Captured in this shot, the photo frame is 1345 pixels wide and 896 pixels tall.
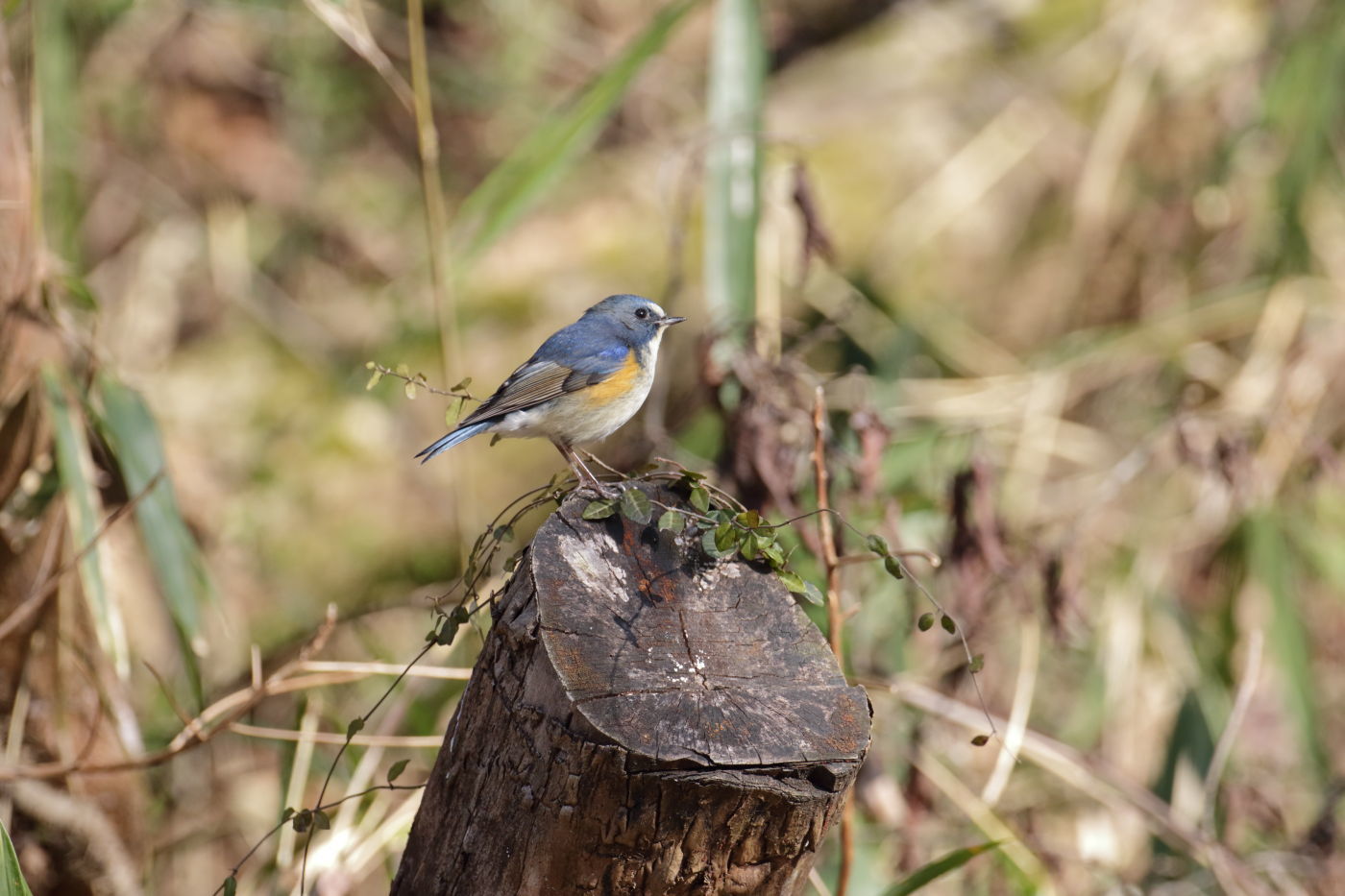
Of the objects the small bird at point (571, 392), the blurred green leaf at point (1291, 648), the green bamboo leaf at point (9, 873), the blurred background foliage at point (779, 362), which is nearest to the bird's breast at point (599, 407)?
the small bird at point (571, 392)

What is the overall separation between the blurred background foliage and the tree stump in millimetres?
1018

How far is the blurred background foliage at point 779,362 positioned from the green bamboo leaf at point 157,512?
0.6 inches

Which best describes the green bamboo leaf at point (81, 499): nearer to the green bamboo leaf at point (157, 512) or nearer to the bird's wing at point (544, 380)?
the green bamboo leaf at point (157, 512)

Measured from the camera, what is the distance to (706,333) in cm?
340

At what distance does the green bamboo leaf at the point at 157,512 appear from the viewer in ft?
10.7

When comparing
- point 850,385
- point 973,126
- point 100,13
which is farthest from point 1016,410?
point 100,13

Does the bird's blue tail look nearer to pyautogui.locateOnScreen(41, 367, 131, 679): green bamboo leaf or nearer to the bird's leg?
the bird's leg

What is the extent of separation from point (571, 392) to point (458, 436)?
300 mm

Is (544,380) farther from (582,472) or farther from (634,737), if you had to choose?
(634,737)

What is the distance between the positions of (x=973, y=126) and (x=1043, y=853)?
4466 mm

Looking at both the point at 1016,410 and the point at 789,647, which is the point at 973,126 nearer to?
the point at 1016,410

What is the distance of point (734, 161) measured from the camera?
3.87 metres

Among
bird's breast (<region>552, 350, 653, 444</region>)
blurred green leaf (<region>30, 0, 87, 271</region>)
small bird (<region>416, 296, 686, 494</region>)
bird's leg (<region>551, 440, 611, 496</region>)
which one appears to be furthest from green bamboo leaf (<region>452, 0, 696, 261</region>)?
blurred green leaf (<region>30, 0, 87, 271</region>)

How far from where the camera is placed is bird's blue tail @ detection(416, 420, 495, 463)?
9.96 feet
